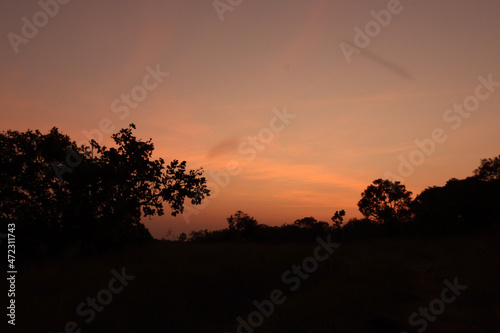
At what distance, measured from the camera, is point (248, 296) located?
13.2 metres

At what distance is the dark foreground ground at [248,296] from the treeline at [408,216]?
18183mm

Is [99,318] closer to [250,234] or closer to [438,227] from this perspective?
[438,227]

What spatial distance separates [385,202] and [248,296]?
151ft

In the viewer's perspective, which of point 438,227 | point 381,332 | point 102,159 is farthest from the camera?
point 438,227

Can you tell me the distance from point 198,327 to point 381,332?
18.5 feet

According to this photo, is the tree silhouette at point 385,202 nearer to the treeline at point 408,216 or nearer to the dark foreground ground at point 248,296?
the treeline at point 408,216

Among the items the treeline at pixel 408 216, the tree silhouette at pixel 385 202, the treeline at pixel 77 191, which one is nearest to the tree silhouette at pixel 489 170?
the treeline at pixel 408 216

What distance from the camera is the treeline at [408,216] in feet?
108

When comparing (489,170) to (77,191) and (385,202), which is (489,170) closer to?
(385,202)

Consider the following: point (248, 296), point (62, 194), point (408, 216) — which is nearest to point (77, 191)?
point (62, 194)

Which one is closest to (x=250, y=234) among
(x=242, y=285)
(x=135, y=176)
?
(x=135, y=176)

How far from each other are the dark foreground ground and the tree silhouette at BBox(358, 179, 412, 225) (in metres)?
36.0

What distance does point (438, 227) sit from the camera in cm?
3553

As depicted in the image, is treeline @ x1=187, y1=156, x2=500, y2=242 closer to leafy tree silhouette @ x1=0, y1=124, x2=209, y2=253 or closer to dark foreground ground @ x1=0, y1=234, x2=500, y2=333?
dark foreground ground @ x1=0, y1=234, x2=500, y2=333
